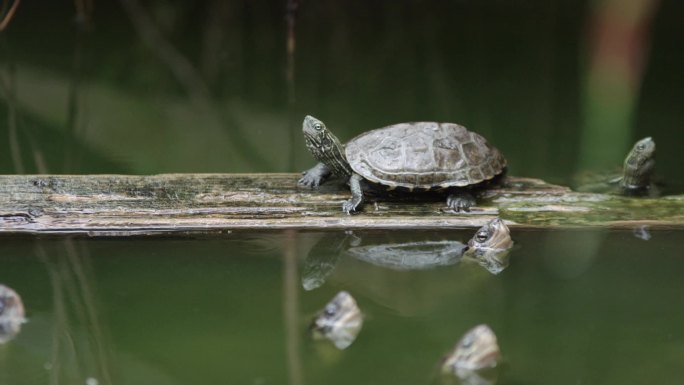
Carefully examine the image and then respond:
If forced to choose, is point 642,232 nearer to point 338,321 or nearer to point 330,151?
point 330,151

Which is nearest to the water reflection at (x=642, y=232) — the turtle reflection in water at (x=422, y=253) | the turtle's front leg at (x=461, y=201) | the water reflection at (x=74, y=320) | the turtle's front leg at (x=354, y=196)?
the turtle reflection in water at (x=422, y=253)

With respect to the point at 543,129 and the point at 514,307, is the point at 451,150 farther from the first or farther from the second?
the point at 543,129

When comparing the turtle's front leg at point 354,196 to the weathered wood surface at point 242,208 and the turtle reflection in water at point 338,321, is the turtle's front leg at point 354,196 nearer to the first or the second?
the weathered wood surface at point 242,208

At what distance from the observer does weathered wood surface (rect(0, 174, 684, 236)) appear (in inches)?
124

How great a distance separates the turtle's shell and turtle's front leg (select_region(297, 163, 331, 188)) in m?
0.20

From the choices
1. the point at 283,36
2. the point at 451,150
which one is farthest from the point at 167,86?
the point at 451,150

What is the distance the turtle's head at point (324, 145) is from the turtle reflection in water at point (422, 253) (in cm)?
41

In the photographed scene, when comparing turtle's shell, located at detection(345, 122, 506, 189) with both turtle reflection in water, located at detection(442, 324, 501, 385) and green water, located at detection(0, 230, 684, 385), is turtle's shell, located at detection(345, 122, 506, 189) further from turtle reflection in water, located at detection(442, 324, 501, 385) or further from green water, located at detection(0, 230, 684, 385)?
turtle reflection in water, located at detection(442, 324, 501, 385)

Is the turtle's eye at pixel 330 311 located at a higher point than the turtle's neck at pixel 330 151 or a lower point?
lower

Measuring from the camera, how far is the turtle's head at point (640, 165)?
3664 millimetres

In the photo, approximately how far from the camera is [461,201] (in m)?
3.33

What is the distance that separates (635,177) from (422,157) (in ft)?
4.29

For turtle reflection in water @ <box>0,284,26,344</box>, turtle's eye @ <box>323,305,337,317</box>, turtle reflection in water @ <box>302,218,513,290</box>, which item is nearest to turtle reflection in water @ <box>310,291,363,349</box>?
turtle's eye @ <box>323,305,337,317</box>

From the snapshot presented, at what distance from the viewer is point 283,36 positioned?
28.1ft
